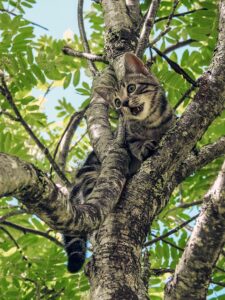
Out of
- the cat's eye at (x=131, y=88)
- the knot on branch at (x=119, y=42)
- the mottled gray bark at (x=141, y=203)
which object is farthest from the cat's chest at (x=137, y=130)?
the mottled gray bark at (x=141, y=203)

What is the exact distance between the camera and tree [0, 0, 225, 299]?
7.48 feet

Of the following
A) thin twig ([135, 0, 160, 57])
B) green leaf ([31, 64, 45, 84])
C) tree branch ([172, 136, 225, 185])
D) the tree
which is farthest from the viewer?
green leaf ([31, 64, 45, 84])

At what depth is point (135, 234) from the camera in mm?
2531

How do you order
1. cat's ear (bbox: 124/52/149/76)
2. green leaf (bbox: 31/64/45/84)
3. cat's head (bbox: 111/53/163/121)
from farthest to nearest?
green leaf (bbox: 31/64/45/84), cat's head (bbox: 111/53/163/121), cat's ear (bbox: 124/52/149/76)

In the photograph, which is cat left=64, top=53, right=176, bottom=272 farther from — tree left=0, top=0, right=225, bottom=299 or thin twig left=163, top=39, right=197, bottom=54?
thin twig left=163, top=39, right=197, bottom=54

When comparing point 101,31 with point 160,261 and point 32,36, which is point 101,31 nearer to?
point 32,36

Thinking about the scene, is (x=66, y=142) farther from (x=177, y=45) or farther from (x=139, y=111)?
(x=177, y=45)

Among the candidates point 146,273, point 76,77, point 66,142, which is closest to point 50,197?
point 146,273

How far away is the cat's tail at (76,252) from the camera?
3.91m

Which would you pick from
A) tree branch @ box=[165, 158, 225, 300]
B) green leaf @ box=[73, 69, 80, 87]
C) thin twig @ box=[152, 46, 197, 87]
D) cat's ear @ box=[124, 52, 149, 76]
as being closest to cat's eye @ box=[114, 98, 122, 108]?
cat's ear @ box=[124, 52, 149, 76]

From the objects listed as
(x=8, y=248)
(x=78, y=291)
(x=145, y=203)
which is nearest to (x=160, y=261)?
(x=78, y=291)

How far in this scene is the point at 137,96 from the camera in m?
4.93

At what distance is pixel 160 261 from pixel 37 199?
265 cm

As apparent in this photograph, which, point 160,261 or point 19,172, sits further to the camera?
point 160,261
